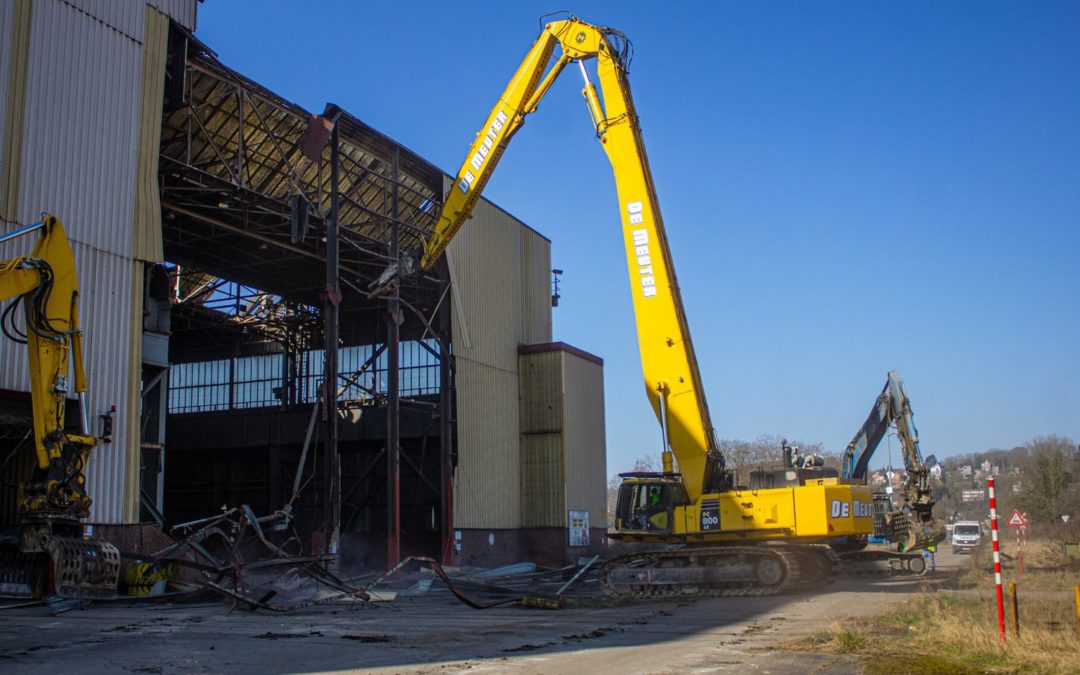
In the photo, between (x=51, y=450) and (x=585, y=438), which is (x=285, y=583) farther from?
(x=585, y=438)

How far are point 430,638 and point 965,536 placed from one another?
139 feet

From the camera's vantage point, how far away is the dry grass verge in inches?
379

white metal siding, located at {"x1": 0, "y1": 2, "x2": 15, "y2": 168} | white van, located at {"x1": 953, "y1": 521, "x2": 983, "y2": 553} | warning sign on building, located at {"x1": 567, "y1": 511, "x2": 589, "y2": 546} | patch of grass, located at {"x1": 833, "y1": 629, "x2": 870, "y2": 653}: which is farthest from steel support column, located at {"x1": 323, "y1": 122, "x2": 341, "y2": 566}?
white van, located at {"x1": 953, "y1": 521, "x2": 983, "y2": 553}

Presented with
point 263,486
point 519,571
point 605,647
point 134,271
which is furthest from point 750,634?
point 263,486

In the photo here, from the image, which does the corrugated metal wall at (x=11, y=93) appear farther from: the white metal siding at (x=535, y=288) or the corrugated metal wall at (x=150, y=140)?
the white metal siding at (x=535, y=288)

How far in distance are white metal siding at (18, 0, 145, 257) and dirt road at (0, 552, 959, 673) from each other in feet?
29.6

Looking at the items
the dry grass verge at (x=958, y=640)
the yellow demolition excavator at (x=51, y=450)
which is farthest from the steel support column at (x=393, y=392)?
the dry grass verge at (x=958, y=640)

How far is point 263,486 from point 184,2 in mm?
21658

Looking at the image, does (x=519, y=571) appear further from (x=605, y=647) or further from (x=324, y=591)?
(x=605, y=647)

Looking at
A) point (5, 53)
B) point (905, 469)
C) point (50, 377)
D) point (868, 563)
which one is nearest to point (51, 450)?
point (50, 377)

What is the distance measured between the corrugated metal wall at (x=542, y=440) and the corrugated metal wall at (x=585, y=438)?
0.31m

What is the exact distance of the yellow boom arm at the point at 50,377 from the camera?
50.7ft

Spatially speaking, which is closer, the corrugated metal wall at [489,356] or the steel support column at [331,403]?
the steel support column at [331,403]

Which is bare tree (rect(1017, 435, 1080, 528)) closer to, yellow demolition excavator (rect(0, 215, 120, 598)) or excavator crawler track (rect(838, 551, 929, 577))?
excavator crawler track (rect(838, 551, 929, 577))
